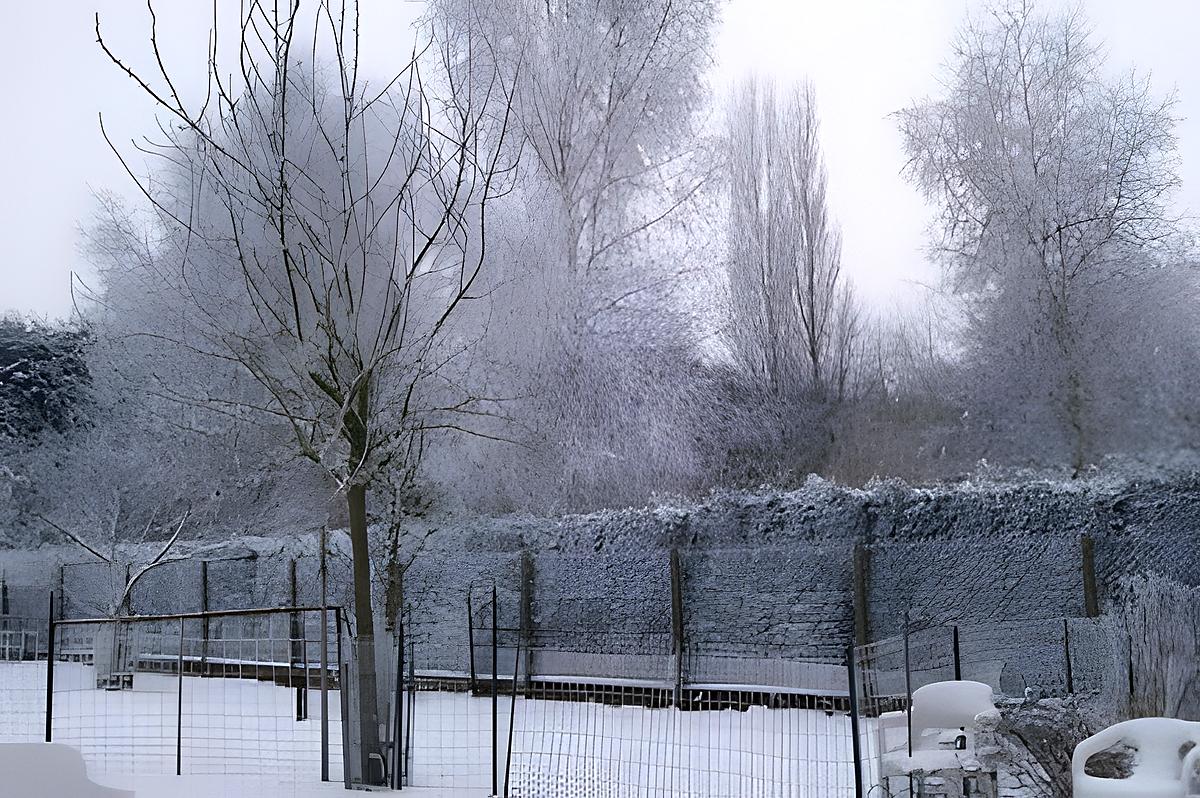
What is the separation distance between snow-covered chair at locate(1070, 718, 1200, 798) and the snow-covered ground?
67 centimetres

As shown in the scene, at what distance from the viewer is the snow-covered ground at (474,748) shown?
3.78m

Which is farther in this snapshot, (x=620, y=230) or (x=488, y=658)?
(x=620, y=230)

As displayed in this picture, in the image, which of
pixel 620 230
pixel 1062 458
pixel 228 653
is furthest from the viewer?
pixel 228 653

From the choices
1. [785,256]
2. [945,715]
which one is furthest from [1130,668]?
[785,256]

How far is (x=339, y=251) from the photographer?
4.71 meters

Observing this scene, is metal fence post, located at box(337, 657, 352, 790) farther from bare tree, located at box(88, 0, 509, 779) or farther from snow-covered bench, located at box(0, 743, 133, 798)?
snow-covered bench, located at box(0, 743, 133, 798)

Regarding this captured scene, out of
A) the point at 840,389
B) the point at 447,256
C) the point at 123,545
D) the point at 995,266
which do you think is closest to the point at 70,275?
the point at 123,545

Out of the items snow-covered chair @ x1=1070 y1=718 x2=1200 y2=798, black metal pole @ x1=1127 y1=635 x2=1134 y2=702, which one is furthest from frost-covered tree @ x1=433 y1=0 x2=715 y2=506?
snow-covered chair @ x1=1070 y1=718 x2=1200 y2=798

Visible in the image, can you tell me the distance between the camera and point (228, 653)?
787 centimetres

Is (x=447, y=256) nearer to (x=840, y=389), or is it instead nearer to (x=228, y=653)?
(x=840, y=389)

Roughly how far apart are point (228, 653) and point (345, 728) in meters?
4.32

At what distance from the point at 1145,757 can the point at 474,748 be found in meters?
2.81

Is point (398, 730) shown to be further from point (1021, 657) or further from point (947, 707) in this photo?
point (1021, 657)

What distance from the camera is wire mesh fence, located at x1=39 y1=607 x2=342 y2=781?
4457 mm
